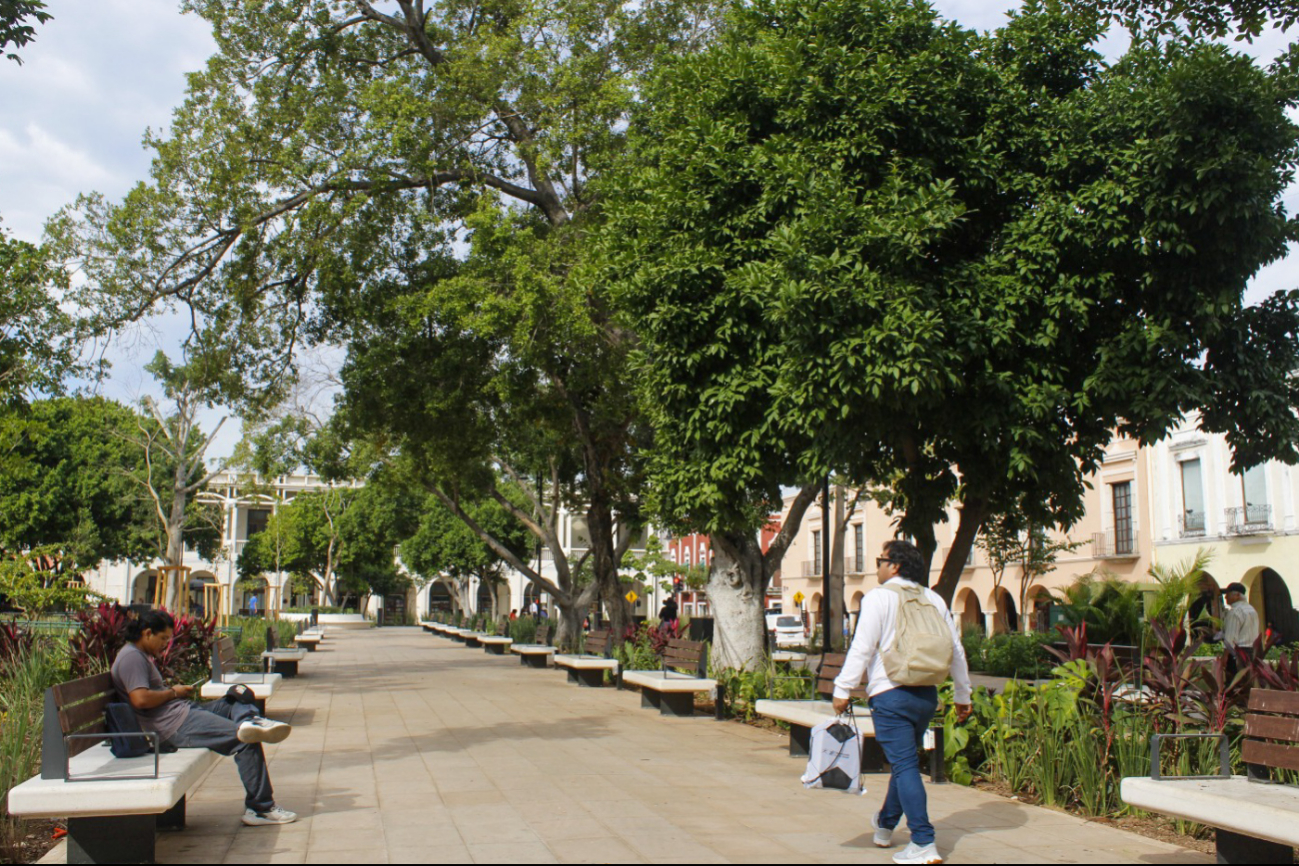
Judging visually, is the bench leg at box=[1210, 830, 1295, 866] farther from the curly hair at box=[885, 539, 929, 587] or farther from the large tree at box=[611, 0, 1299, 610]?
the large tree at box=[611, 0, 1299, 610]

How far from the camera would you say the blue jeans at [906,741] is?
5375 millimetres

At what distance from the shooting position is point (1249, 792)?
215 inches

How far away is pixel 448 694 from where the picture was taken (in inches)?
632

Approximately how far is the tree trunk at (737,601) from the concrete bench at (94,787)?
8.97 m

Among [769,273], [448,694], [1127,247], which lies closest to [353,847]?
[769,273]

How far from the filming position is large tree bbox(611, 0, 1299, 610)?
29.6ft

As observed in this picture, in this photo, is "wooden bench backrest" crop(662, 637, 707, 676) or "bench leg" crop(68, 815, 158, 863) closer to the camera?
"bench leg" crop(68, 815, 158, 863)

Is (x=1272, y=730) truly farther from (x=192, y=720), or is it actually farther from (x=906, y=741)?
(x=192, y=720)

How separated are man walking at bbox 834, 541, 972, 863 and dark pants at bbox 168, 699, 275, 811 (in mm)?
3246

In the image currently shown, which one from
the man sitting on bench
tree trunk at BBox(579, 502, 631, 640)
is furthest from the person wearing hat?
tree trunk at BBox(579, 502, 631, 640)

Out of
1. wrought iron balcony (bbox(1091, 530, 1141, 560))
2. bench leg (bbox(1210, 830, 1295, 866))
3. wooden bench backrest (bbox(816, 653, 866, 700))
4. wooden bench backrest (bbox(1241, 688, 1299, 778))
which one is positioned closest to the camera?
wooden bench backrest (bbox(1241, 688, 1299, 778))

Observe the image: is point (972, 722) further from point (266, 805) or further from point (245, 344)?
point (245, 344)

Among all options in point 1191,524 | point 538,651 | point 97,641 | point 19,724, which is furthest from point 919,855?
point 1191,524

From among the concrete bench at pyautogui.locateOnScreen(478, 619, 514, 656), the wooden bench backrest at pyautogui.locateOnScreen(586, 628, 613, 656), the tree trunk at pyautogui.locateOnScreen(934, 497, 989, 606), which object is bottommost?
the concrete bench at pyautogui.locateOnScreen(478, 619, 514, 656)
